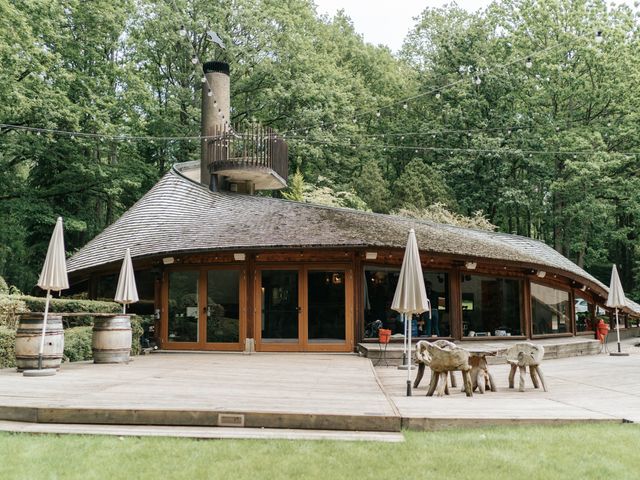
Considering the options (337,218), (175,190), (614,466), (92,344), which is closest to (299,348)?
(337,218)

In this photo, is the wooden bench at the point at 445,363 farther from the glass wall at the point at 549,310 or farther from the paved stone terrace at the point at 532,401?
the glass wall at the point at 549,310

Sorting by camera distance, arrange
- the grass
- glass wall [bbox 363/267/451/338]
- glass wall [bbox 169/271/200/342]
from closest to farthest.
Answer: the grass
glass wall [bbox 363/267/451/338]
glass wall [bbox 169/271/200/342]

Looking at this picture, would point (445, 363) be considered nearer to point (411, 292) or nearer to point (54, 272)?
point (411, 292)

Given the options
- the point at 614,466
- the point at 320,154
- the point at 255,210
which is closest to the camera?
the point at 614,466

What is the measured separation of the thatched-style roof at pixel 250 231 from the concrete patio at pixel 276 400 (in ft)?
10.7

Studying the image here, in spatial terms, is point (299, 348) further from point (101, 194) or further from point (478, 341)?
point (101, 194)

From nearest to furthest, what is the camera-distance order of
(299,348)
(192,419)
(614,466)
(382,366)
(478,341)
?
(614,466) → (192,419) → (382,366) → (299,348) → (478,341)

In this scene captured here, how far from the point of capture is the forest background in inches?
897

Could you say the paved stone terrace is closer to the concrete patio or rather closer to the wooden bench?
the concrete patio

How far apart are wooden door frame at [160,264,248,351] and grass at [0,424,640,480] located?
25.6ft

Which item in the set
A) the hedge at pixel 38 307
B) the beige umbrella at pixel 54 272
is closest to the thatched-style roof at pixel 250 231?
the hedge at pixel 38 307

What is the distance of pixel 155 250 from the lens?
12703 mm

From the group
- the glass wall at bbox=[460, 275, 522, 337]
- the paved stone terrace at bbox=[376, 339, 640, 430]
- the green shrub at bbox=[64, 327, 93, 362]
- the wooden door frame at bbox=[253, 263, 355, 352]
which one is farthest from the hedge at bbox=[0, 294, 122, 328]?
the glass wall at bbox=[460, 275, 522, 337]

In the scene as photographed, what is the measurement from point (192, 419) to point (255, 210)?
9840 millimetres
